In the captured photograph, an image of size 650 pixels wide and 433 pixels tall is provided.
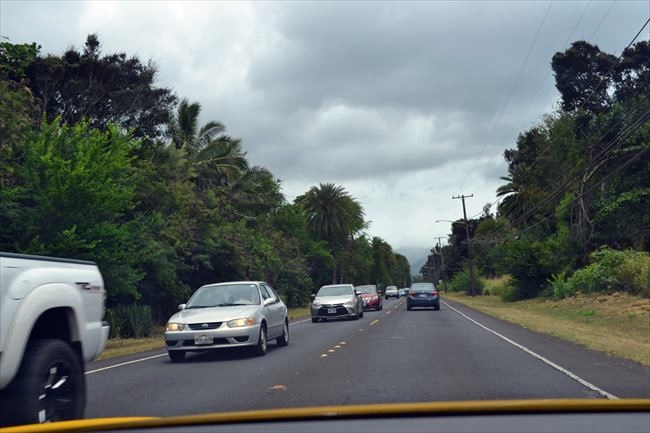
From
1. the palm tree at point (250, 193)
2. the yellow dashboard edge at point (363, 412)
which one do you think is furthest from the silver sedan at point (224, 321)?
the palm tree at point (250, 193)

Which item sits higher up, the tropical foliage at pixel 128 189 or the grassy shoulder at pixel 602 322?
the tropical foliage at pixel 128 189

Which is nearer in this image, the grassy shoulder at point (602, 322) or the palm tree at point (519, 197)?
the grassy shoulder at point (602, 322)

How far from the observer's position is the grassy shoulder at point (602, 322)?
1630cm

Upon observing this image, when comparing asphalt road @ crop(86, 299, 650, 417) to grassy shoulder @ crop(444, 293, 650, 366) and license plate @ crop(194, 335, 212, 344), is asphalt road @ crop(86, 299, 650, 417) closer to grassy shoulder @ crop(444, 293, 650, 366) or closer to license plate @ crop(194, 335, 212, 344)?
license plate @ crop(194, 335, 212, 344)

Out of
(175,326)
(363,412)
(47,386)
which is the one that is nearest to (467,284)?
(175,326)

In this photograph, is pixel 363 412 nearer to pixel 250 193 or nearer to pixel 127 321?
pixel 127 321

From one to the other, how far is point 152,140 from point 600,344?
24.5m

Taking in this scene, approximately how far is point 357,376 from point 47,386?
18.0 feet

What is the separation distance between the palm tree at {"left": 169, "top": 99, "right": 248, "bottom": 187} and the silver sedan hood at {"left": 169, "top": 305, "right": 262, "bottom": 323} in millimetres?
27547

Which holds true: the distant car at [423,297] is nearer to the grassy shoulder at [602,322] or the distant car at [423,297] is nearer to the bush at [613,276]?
the grassy shoulder at [602,322]

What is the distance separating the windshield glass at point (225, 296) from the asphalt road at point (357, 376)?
3.49ft

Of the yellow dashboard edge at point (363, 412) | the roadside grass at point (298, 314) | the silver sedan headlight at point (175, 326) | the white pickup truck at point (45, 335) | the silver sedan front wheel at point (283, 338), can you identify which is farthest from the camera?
the roadside grass at point (298, 314)

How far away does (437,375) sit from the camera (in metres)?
10.6

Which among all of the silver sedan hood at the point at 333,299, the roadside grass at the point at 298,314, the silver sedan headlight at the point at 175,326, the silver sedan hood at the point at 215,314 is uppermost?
the silver sedan hood at the point at 333,299
